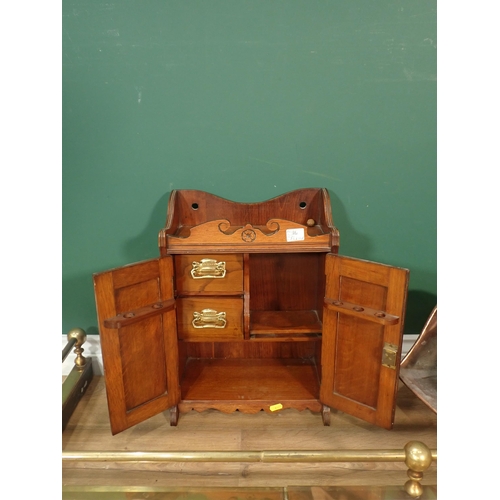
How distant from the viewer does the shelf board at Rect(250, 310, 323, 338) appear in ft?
6.42

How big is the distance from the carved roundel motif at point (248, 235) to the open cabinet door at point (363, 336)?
34 centimetres

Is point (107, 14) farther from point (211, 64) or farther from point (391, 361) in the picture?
point (391, 361)

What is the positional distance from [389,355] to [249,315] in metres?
0.64

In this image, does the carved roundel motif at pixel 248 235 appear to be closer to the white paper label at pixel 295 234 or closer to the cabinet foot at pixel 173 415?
the white paper label at pixel 295 234

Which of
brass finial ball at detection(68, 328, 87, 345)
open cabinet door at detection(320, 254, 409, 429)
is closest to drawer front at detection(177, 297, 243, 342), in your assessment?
open cabinet door at detection(320, 254, 409, 429)

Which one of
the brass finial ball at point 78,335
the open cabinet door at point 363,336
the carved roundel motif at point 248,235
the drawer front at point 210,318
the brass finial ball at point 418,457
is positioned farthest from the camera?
the brass finial ball at point 78,335

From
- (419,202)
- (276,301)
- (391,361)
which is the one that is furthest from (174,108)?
(391,361)

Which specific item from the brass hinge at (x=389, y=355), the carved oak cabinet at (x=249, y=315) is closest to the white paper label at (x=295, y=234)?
the carved oak cabinet at (x=249, y=315)

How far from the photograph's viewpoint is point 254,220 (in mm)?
2162

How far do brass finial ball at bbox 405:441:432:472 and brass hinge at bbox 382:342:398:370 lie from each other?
0.43m

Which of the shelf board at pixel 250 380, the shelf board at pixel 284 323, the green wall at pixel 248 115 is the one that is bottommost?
the shelf board at pixel 250 380

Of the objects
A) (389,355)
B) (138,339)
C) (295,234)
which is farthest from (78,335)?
(389,355)

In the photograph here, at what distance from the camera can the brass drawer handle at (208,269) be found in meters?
1.89

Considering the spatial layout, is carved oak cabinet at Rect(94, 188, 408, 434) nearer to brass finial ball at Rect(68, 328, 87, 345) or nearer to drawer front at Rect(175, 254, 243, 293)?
drawer front at Rect(175, 254, 243, 293)
